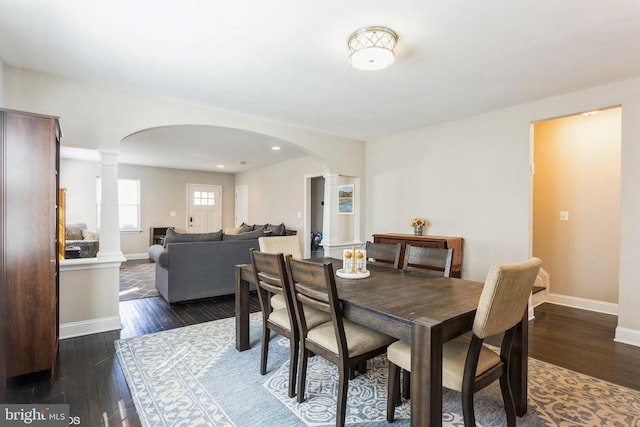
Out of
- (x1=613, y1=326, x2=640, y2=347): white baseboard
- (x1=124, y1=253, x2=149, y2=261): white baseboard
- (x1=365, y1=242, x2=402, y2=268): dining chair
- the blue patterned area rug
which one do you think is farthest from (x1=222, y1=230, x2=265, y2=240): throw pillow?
(x1=124, y1=253, x2=149, y2=261): white baseboard

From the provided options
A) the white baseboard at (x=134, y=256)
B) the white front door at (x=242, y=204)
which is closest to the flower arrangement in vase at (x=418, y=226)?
the white front door at (x=242, y=204)

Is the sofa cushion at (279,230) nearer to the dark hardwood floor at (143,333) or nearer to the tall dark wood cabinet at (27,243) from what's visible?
the dark hardwood floor at (143,333)

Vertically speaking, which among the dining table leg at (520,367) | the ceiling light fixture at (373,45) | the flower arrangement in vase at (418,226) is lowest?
the dining table leg at (520,367)

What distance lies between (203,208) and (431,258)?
8074 millimetres

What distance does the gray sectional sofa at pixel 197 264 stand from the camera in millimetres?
4094

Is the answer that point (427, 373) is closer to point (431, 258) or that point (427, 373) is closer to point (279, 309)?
point (431, 258)

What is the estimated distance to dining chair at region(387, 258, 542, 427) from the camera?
1.41 m

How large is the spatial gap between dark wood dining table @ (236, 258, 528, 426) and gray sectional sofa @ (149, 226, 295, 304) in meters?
2.67

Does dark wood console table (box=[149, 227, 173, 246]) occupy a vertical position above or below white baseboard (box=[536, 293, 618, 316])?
above

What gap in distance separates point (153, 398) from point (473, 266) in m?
3.67

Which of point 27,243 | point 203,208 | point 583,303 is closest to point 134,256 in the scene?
point 203,208

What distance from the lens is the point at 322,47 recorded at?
2355 mm

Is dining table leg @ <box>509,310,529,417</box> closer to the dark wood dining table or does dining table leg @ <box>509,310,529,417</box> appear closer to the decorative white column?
the dark wood dining table

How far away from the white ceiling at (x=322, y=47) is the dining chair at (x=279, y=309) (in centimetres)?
154
